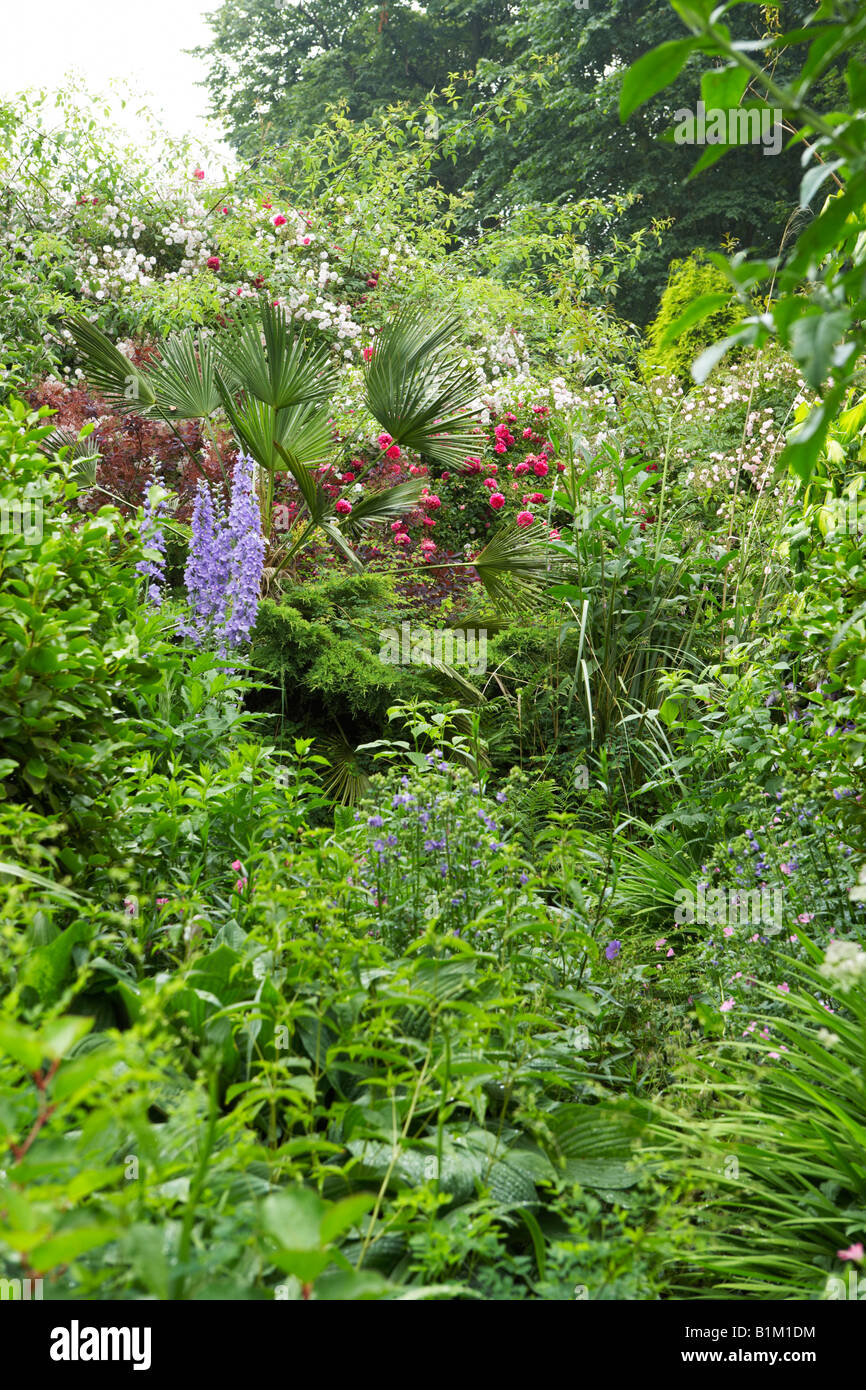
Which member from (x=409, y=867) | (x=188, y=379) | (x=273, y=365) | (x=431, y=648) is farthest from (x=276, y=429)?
(x=409, y=867)

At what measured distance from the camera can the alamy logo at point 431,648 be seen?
15.4ft

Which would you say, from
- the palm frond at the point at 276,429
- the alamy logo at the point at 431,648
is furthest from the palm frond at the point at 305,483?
the alamy logo at the point at 431,648

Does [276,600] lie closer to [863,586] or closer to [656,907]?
[656,907]

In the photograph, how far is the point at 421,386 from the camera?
15.6 ft

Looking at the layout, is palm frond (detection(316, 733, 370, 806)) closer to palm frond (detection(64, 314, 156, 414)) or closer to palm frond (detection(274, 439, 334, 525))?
palm frond (detection(274, 439, 334, 525))

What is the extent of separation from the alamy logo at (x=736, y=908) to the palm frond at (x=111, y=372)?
3.79m

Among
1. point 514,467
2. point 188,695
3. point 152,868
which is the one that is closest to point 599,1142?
point 152,868

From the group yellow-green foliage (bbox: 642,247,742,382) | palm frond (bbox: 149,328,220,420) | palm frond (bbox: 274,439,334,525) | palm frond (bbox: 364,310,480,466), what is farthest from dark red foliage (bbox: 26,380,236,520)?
yellow-green foliage (bbox: 642,247,742,382)

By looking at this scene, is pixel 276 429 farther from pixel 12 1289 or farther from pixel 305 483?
pixel 12 1289

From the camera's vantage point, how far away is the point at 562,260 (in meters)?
10.3

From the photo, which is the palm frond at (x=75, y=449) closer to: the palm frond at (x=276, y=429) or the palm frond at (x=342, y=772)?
the palm frond at (x=276, y=429)

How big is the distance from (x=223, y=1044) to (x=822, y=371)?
4.35 feet
